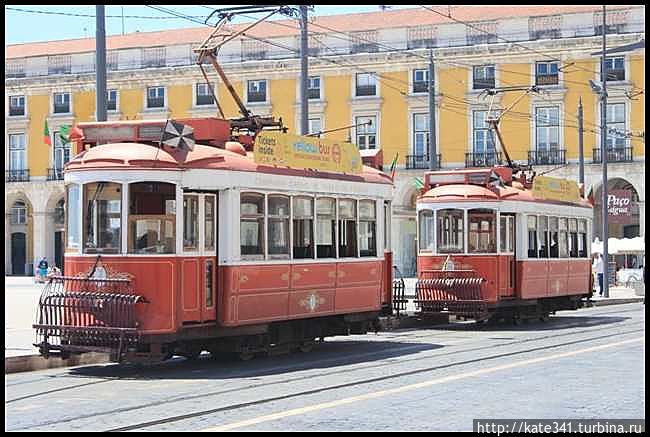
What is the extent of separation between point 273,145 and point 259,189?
0.81m

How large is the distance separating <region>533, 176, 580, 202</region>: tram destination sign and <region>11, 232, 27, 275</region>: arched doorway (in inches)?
2021

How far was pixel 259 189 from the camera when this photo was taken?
17.3 metres

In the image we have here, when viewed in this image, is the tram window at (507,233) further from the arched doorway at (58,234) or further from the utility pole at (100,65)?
the arched doorway at (58,234)

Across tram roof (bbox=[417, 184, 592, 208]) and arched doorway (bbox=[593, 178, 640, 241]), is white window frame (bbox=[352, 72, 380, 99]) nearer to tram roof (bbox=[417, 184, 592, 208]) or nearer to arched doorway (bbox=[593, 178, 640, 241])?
arched doorway (bbox=[593, 178, 640, 241])

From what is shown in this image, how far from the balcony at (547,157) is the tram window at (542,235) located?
3727 cm

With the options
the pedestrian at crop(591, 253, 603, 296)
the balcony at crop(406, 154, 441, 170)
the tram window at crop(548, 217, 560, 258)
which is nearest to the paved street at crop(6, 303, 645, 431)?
the tram window at crop(548, 217, 560, 258)

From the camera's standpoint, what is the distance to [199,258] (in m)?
16.5

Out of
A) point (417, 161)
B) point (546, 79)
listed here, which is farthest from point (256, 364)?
point (417, 161)

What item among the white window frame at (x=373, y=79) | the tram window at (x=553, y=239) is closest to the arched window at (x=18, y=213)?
the white window frame at (x=373, y=79)

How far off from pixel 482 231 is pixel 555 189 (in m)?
3.89

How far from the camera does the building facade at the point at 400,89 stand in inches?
2483

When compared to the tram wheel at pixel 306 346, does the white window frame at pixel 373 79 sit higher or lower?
higher

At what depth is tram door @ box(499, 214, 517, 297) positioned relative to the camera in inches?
1011

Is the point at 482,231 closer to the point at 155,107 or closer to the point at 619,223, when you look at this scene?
the point at 619,223
